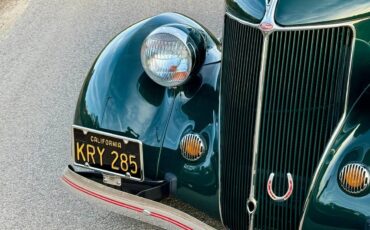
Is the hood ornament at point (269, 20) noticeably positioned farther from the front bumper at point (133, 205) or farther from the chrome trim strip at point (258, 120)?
the front bumper at point (133, 205)

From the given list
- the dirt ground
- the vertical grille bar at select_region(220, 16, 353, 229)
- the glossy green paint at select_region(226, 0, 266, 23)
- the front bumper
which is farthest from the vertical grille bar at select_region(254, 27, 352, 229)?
the dirt ground

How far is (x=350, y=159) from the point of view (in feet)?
8.59

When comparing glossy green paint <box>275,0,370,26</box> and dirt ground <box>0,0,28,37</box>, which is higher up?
glossy green paint <box>275,0,370,26</box>

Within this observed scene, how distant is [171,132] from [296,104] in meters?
0.75

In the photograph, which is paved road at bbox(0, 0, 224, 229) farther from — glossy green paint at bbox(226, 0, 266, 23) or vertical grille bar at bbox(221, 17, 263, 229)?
glossy green paint at bbox(226, 0, 266, 23)

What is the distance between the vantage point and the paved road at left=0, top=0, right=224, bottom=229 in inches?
161

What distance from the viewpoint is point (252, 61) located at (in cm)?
277

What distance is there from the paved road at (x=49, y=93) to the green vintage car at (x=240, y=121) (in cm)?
75

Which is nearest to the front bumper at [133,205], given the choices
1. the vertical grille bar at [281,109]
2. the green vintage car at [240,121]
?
the green vintage car at [240,121]

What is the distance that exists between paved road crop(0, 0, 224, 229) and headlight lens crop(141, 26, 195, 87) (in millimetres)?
1124

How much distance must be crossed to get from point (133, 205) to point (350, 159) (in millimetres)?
1139

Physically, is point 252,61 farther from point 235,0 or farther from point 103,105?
point 103,105

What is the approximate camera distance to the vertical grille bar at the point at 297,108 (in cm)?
260

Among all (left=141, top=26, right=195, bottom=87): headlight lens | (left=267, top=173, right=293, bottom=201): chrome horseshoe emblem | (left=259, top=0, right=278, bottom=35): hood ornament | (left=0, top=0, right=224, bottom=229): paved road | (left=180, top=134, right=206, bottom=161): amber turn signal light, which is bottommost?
(left=0, top=0, right=224, bottom=229): paved road
